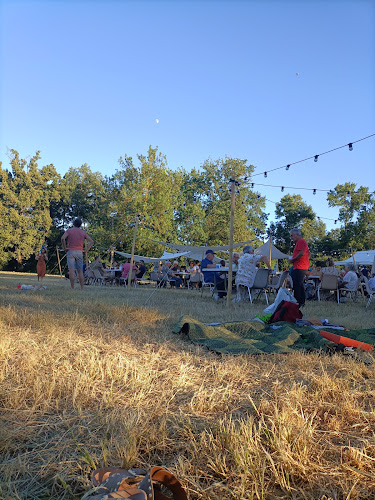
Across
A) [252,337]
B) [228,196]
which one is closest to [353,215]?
[228,196]

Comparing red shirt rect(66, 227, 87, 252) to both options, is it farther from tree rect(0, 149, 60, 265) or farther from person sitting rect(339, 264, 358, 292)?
tree rect(0, 149, 60, 265)

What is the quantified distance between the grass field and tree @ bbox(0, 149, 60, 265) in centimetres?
3103

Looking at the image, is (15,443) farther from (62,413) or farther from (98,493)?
(98,493)

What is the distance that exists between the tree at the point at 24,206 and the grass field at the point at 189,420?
102 ft

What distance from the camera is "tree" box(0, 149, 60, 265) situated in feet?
102

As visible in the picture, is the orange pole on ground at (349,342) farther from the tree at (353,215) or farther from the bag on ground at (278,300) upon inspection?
the tree at (353,215)

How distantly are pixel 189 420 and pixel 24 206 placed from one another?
112 ft

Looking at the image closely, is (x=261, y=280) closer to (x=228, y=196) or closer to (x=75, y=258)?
(x=75, y=258)

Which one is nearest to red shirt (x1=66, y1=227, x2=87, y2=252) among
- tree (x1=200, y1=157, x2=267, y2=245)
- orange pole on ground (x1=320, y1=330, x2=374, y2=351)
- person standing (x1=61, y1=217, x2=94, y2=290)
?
person standing (x1=61, y1=217, x2=94, y2=290)

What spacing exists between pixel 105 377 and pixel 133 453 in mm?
850

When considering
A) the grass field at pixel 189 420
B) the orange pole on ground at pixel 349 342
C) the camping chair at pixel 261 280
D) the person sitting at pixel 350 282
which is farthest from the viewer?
the person sitting at pixel 350 282

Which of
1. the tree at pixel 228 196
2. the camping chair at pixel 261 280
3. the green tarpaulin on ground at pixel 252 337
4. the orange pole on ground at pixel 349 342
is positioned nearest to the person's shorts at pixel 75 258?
the camping chair at pixel 261 280

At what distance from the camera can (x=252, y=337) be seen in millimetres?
3523

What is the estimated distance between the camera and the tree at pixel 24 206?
31156mm
